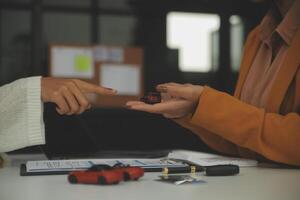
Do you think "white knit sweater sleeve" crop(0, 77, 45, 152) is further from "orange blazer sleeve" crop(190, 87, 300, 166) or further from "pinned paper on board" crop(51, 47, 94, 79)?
"pinned paper on board" crop(51, 47, 94, 79)

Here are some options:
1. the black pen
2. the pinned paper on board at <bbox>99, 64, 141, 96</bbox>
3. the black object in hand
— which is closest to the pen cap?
the black pen

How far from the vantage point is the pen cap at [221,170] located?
1081 mm

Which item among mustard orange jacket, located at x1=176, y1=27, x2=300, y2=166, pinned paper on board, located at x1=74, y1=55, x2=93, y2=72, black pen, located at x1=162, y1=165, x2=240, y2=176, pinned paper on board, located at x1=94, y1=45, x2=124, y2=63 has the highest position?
pinned paper on board, located at x1=94, y1=45, x2=124, y2=63

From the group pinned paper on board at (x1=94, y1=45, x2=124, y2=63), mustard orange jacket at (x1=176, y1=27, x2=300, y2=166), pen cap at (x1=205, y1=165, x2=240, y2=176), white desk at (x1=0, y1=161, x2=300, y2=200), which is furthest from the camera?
pinned paper on board at (x1=94, y1=45, x2=124, y2=63)

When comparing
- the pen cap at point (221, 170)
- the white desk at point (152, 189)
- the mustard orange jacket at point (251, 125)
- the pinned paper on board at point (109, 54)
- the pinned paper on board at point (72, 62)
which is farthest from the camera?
the pinned paper on board at point (109, 54)

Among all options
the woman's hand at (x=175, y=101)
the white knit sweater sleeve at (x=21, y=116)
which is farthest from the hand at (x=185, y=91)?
the white knit sweater sleeve at (x=21, y=116)

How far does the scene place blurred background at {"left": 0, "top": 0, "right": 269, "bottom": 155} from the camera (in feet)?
11.5

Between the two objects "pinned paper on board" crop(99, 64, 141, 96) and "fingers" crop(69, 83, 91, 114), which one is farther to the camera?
"pinned paper on board" crop(99, 64, 141, 96)

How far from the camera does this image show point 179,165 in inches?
45.3

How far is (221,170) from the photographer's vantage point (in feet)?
3.58

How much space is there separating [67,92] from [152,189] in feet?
1.42

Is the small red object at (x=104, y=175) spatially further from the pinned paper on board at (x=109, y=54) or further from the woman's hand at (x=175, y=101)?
the pinned paper on board at (x=109, y=54)

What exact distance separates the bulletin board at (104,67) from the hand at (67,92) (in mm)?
2261

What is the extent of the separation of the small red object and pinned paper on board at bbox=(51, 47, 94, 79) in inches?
102
